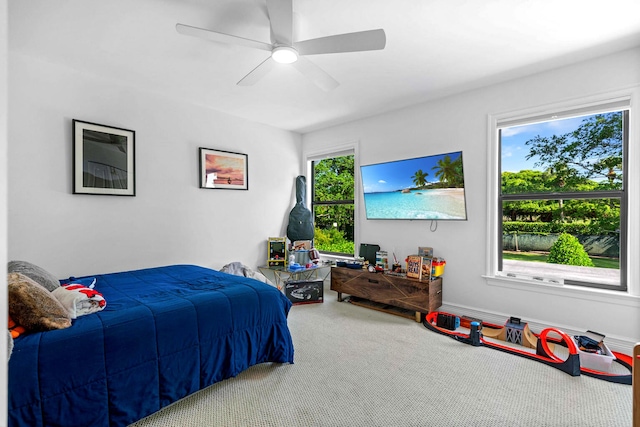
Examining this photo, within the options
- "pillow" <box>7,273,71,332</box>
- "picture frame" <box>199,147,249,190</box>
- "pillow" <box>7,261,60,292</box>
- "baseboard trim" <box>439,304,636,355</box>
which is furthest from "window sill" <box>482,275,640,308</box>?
"pillow" <box>7,261,60,292</box>

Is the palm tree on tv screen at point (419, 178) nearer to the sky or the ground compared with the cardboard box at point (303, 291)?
nearer to the sky

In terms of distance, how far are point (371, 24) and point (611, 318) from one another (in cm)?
309

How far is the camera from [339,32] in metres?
2.25

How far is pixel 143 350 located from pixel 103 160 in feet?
7.16

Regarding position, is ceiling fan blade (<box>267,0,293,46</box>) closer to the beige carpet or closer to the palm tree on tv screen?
the palm tree on tv screen

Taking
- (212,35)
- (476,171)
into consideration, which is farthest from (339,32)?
(476,171)

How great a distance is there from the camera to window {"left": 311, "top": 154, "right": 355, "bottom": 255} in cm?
471

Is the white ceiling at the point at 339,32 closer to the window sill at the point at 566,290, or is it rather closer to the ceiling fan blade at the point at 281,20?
the ceiling fan blade at the point at 281,20

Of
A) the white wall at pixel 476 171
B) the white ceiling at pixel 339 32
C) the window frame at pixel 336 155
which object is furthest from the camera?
the window frame at pixel 336 155

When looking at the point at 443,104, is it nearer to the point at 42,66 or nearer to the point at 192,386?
the point at 192,386

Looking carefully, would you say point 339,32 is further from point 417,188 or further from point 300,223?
point 300,223

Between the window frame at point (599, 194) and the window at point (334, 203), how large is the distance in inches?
76.5

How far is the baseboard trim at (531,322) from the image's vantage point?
2.51 m

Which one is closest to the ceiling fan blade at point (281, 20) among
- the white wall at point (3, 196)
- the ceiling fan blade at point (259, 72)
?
the ceiling fan blade at point (259, 72)
